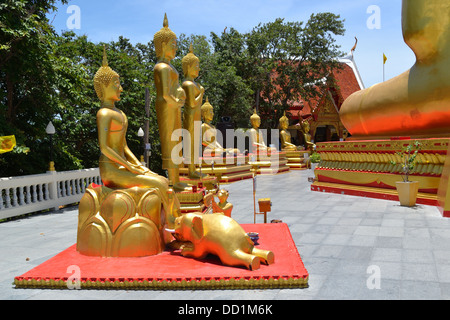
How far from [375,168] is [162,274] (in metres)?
7.28

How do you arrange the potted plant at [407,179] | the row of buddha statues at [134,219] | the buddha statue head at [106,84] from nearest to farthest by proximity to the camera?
1. the row of buddha statues at [134,219]
2. the buddha statue head at [106,84]
3. the potted plant at [407,179]

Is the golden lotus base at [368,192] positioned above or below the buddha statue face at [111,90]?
below

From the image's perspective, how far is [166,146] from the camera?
7.55m

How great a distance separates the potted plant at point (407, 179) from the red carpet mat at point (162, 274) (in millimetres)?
4535

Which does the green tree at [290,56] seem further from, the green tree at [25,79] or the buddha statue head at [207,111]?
the green tree at [25,79]

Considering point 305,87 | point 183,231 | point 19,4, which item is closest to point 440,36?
point 183,231

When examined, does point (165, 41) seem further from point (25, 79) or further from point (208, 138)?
point (208, 138)

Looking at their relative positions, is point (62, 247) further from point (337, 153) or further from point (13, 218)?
point (337, 153)

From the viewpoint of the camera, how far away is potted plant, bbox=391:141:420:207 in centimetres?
806

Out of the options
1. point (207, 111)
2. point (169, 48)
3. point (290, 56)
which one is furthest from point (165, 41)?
point (290, 56)

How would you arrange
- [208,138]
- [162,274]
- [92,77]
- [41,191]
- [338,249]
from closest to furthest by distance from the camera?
1. [162,274]
2. [338,249]
3. [41,191]
4. [208,138]
5. [92,77]

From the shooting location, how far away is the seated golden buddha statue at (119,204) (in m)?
4.67

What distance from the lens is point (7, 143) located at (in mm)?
7730

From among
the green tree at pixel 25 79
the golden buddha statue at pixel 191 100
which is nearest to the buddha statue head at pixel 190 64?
the golden buddha statue at pixel 191 100
